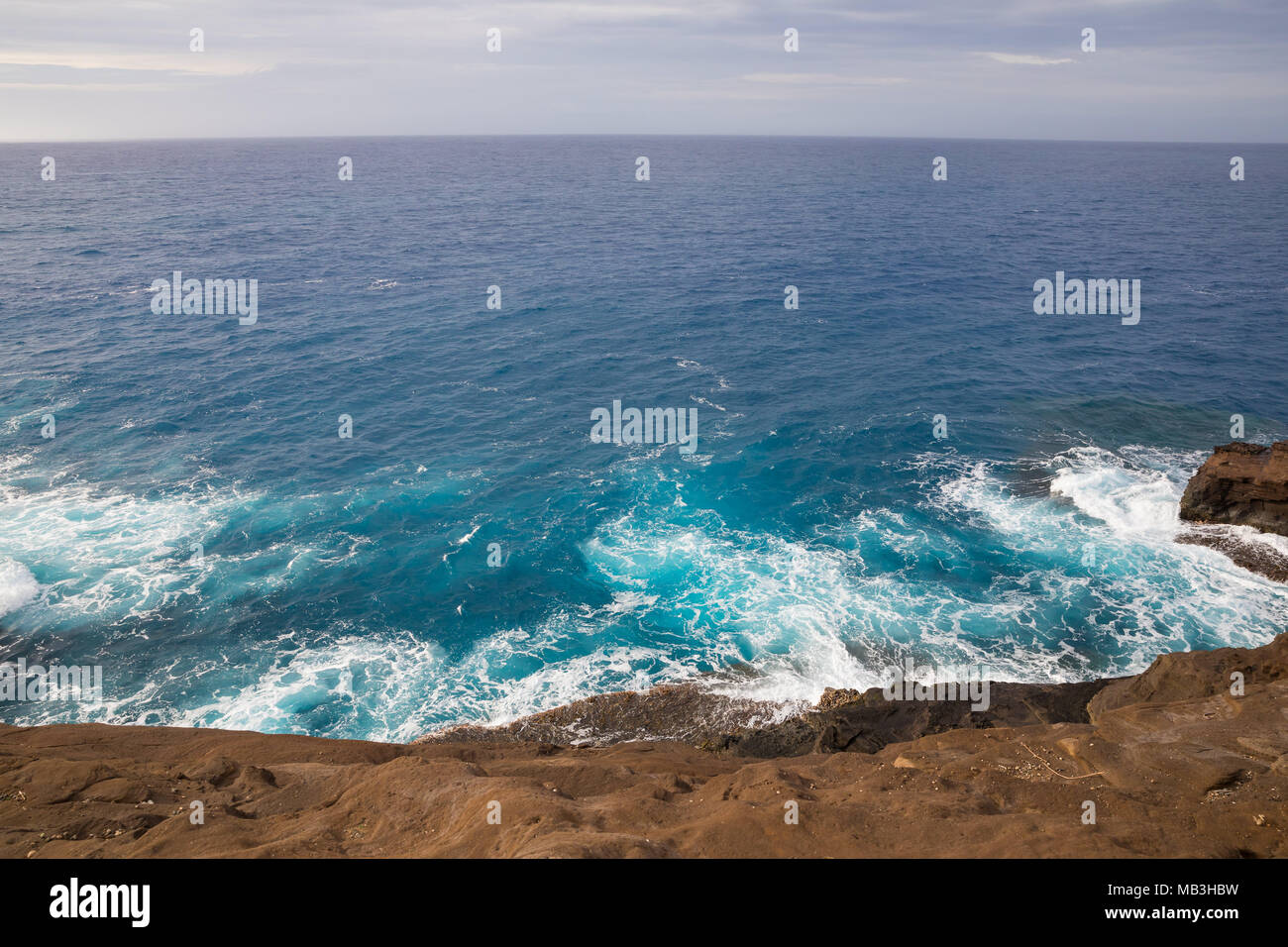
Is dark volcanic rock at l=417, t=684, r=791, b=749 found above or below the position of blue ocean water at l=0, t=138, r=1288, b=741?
below

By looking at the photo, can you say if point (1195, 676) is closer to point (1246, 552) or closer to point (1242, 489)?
point (1246, 552)

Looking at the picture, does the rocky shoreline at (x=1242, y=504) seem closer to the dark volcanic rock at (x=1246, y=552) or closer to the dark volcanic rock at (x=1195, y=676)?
the dark volcanic rock at (x=1246, y=552)

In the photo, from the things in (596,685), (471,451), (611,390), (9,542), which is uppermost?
(611,390)

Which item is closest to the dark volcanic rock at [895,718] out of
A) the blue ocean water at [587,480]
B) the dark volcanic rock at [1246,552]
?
the blue ocean water at [587,480]

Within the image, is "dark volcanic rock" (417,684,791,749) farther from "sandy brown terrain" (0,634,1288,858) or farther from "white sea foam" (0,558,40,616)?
"white sea foam" (0,558,40,616)

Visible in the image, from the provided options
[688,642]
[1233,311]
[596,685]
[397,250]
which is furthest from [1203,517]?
[397,250]

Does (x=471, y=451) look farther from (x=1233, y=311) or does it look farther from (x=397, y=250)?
(x=1233, y=311)

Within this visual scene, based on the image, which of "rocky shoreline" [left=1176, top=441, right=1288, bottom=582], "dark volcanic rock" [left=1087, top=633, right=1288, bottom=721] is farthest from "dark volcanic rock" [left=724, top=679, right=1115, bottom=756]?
"rocky shoreline" [left=1176, top=441, right=1288, bottom=582]
